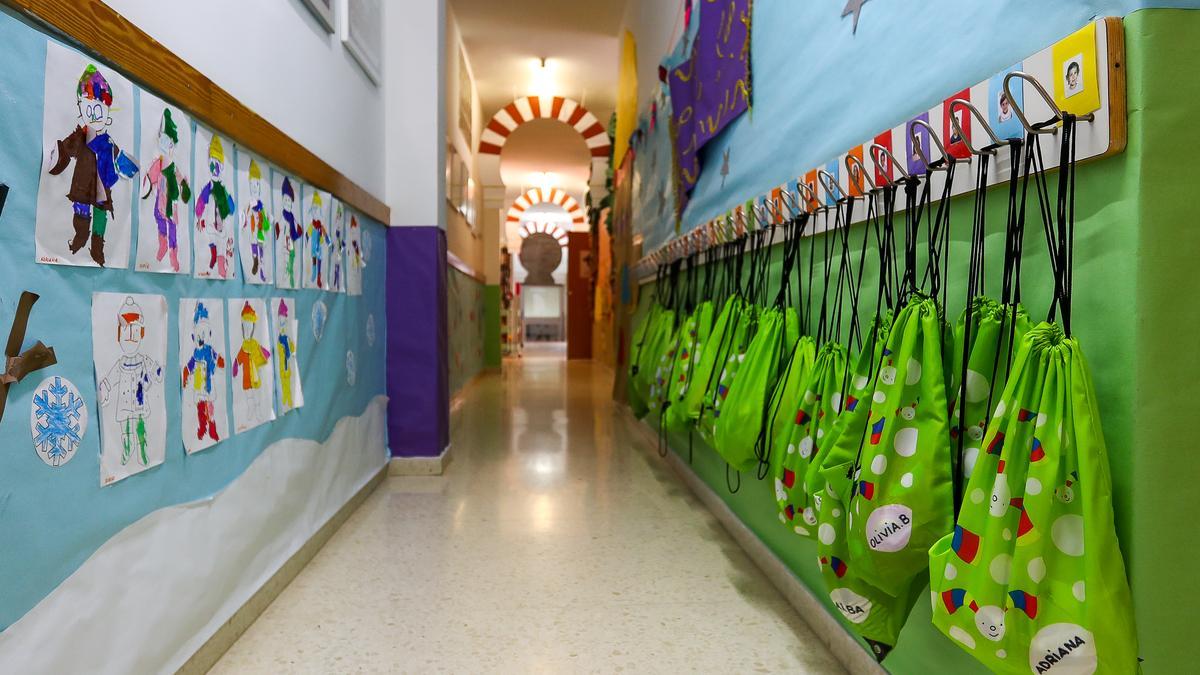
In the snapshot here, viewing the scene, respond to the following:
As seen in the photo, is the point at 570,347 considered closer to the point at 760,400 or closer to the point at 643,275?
the point at 643,275

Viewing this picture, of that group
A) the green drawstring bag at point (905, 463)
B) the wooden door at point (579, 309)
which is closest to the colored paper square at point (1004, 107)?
the green drawstring bag at point (905, 463)

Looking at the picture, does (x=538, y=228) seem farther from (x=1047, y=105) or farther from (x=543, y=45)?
(x=1047, y=105)

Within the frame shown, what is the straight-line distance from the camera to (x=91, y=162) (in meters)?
1.29

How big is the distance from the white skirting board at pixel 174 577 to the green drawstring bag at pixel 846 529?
129 cm

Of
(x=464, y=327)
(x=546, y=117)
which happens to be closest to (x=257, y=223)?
(x=464, y=327)

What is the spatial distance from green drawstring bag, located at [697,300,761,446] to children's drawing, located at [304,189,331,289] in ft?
4.57

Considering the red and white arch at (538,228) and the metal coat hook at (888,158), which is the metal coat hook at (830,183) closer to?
the metal coat hook at (888,158)

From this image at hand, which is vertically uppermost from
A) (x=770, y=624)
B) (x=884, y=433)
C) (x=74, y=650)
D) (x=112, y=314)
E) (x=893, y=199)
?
(x=893, y=199)

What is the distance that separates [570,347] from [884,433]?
11665 mm

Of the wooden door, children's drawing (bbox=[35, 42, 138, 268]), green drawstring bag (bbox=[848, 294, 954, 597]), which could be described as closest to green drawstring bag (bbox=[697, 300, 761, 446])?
green drawstring bag (bbox=[848, 294, 954, 597])

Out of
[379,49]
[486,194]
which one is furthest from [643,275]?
[486,194]

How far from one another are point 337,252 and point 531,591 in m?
1.48

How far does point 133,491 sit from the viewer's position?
1413 mm

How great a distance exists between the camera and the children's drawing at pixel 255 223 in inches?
77.0
